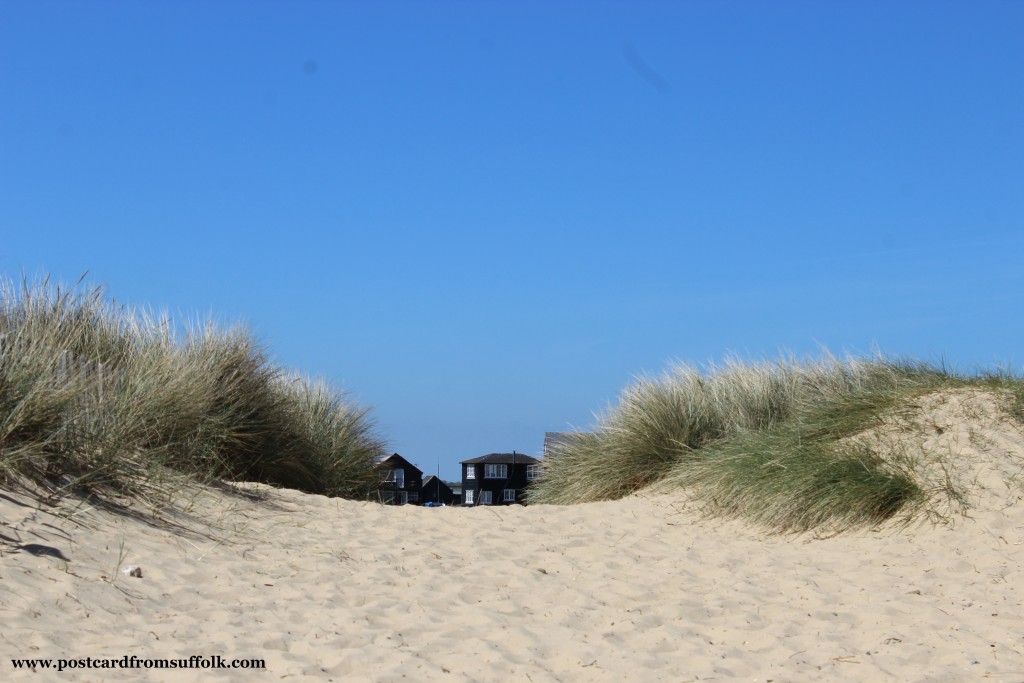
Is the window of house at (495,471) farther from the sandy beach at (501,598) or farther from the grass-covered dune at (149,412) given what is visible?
the sandy beach at (501,598)

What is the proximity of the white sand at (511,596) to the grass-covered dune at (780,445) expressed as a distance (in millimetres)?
333

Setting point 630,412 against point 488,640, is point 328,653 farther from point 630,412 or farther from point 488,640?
point 630,412

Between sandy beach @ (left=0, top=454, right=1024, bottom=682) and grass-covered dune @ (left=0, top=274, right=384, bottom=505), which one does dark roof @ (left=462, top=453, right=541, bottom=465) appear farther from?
sandy beach @ (left=0, top=454, right=1024, bottom=682)

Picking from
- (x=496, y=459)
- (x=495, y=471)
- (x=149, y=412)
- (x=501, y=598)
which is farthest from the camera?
(x=495, y=471)

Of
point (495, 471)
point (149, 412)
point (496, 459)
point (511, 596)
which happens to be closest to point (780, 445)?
point (511, 596)

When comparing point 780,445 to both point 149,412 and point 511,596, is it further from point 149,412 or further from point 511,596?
point 149,412

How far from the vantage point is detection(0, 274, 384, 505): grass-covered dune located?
6.69 metres

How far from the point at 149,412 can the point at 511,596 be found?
384 cm

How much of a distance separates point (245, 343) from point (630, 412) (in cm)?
437

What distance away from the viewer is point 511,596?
19.4 feet

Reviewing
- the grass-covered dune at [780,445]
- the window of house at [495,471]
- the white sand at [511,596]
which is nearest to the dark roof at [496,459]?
the window of house at [495,471]

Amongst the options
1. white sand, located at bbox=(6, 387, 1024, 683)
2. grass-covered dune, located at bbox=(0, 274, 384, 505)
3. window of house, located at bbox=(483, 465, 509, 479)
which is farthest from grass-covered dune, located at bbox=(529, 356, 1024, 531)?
window of house, located at bbox=(483, 465, 509, 479)

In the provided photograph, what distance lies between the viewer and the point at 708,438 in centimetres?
1064

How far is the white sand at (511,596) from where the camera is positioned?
459cm
